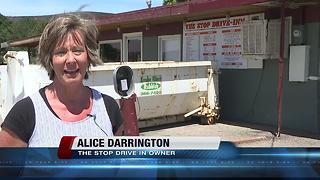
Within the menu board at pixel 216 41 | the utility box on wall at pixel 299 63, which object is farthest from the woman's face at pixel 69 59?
the menu board at pixel 216 41

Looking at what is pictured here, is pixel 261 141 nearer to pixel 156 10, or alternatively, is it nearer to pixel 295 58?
pixel 295 58

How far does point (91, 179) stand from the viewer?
1.48 metres

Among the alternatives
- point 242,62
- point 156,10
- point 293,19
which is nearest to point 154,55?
point 156,10

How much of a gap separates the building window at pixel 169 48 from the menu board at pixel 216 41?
Answer: 42cm

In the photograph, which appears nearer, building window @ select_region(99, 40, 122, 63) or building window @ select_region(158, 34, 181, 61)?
building window @ select_region(158, 34, 181, 61)

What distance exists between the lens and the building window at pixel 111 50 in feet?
56.1

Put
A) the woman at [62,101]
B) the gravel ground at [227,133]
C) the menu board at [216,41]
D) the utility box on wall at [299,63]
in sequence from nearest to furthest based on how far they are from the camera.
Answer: the woman at [62,101] < the gravel ground at [227,133] < the utility box on wall at [299,63] < the menu board at [216,41]

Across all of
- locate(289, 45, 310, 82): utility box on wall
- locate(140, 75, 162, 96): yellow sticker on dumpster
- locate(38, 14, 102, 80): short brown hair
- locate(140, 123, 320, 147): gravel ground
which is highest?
locate(38, 14, 102, 80): short brown hair

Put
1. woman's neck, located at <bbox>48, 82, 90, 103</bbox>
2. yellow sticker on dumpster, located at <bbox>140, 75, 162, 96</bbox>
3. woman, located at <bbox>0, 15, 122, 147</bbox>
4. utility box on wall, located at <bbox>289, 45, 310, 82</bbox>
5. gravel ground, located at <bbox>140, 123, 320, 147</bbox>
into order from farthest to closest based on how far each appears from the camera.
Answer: yellow sticker on dumpster, located at <bbox>140, 75, 162, 96</bbox> < utility box on wall, located at <bbox>289, 45, 310, 82</bbox> < gravel ground, located at <bbox>140, 123, 320, 147</bbox> < woman's neck, located at <bbox>48, 82, 90, 103</bbox> < woman, located at <bbox>0, 15, 122, 147</bbox>

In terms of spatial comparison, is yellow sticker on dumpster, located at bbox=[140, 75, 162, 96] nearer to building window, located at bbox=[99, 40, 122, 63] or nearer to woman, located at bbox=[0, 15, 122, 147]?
building window, located at bbox=[99, 40, 122, 63]

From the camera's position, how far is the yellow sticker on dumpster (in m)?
9.75

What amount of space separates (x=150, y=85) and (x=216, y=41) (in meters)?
2.87

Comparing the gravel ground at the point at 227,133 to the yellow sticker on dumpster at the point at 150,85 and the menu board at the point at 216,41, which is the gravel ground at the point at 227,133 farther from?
the menu board at the point at 216,41

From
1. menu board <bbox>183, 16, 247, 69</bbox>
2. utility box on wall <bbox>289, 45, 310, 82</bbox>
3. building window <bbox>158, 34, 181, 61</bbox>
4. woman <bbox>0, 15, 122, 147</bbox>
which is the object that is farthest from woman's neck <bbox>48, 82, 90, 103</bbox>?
building window <bbox>158, 34, 181, 61</bbox>
